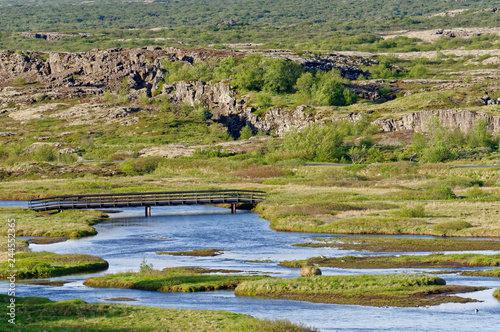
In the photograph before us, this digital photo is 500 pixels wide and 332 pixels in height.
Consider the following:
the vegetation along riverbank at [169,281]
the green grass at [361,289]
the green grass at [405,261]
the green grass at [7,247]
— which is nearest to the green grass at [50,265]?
the green grass at [7,247]

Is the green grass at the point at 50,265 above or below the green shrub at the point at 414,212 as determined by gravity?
above

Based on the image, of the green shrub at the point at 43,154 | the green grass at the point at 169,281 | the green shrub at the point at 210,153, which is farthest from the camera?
the green shrub at the point at 43,154

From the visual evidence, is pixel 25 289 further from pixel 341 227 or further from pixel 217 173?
pixel 217 173

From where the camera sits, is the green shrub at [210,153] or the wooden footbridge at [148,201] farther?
the green shrub at [210,153]

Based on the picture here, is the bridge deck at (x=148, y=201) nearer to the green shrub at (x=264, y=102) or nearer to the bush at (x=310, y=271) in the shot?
the bush at (x=310, y=271)

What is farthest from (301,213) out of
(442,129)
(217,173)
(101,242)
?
(442,129)

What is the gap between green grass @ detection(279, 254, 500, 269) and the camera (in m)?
44.9

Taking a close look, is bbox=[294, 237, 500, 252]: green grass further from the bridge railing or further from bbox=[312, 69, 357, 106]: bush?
bbox=[312, 69, 357, 106]: bush

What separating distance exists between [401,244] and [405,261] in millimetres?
8943

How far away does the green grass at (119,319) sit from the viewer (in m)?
27.2

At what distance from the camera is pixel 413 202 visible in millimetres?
78500

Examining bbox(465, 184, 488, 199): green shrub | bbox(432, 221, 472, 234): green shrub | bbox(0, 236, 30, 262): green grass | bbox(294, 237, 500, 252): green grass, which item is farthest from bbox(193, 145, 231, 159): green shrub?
bbox(432, 221, 472, 234): green shrub

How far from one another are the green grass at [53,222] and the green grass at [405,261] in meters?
29.4

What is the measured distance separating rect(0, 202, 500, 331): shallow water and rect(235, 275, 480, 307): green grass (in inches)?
37.7
